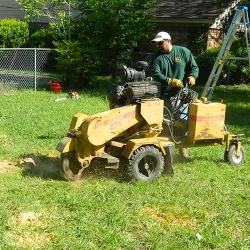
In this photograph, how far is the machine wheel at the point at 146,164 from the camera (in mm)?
5836

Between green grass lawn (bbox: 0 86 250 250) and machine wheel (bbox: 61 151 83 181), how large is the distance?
0.35 ft

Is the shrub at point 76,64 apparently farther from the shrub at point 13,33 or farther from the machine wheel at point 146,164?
the machine wheel at point 146,164

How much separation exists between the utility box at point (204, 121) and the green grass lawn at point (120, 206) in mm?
501

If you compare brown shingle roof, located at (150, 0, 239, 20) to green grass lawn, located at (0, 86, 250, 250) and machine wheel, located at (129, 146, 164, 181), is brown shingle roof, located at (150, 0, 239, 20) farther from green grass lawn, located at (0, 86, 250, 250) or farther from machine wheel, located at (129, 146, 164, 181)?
machine wheel, located at (129, 146, 164, 181)

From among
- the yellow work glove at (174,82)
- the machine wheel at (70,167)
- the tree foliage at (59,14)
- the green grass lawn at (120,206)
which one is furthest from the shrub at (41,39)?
the machine wheel at (70,167)

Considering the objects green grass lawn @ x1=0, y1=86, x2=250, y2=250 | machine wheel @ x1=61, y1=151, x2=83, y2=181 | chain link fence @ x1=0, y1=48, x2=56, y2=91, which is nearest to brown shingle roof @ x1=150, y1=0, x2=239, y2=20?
chain link fence @ x1=0, y1=48, x2=56, y2=91

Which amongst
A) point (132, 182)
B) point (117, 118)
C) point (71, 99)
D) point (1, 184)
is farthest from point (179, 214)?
point (71, 99)

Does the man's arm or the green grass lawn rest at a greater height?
the man's arm

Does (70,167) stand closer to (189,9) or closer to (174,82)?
(174,82)

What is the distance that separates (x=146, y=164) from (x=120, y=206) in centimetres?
100

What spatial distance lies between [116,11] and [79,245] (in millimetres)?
12738

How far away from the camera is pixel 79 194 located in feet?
17.8

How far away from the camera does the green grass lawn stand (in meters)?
4.35

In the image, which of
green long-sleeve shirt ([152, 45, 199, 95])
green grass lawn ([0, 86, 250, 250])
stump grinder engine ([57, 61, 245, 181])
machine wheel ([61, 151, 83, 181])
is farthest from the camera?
green long-sleeve shirt ([152, 45, 199, 95])
